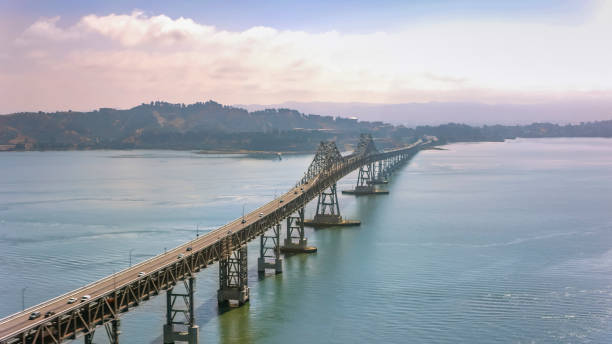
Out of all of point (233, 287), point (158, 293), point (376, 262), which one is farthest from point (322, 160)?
point (158, 293)

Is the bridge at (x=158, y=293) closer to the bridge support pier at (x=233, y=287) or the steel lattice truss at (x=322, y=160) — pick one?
the bridge support pier at (x=233, y=287)

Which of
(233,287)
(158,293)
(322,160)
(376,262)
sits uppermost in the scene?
(322,160)

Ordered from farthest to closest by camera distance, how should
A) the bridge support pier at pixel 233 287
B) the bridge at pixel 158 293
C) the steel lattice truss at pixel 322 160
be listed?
the steel lattice truss at pixel 322 160 < the bridge support pier at pixel 233 287 < the bridge at pixel 158 293

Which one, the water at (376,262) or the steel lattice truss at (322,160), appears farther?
the steel lattice truss at (322,160)

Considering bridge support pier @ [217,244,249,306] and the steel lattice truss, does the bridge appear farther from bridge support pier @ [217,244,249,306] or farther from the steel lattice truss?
the steel lattice truss

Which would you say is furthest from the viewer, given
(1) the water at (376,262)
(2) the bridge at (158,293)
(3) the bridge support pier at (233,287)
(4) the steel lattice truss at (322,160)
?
(4) the steel lattice truss at (322,160)

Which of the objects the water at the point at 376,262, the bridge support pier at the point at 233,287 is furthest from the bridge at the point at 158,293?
the water at the point at 376,262

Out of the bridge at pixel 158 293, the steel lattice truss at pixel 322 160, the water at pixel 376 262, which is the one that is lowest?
the water at pixel 376 262

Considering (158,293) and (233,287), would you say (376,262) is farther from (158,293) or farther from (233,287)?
(158,293)

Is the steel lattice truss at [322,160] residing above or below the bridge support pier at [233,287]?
above
